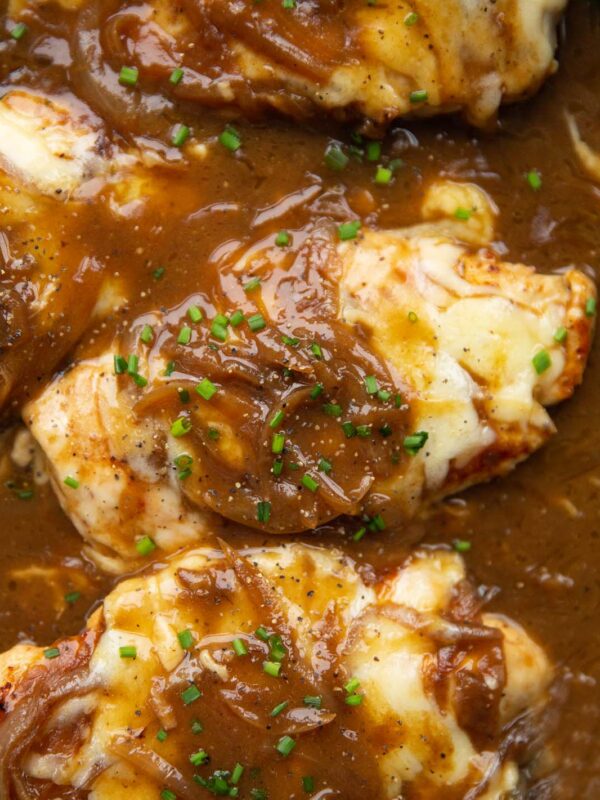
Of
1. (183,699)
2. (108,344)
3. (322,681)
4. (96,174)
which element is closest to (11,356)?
(108,344)

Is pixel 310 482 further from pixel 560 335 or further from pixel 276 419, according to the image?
pixel 560 335

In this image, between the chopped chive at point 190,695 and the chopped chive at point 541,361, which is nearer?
the chopped chive at point 190,695

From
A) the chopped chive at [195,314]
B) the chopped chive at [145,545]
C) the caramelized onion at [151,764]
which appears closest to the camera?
the caramelized onion at [151,764]

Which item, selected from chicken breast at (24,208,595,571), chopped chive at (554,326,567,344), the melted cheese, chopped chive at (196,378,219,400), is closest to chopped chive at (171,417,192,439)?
chicken breast at (24,208,595,571)

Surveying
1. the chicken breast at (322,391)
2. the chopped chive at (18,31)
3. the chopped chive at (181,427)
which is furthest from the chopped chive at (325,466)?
the chopped chive at (18,31)

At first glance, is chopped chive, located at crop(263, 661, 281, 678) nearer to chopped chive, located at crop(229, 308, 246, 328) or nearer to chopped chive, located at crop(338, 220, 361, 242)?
chopped chive, located at crop(229, 308, 246, 328)

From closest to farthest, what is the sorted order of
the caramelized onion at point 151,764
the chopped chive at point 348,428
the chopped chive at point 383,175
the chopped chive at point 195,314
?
the caramelized onion at point 151,764
the chopped chive at point 348,428
the chopped chive at point 195,314
the chopped chive at point 383,175

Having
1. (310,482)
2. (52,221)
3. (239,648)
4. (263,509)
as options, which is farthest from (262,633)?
(52,221)

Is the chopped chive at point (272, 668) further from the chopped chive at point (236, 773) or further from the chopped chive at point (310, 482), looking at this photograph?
the chopped chive at point (310, 482)
